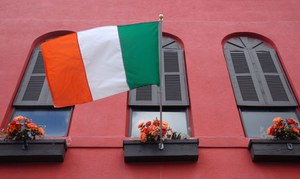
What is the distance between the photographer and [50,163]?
6285mm

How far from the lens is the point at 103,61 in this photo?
20.7ft

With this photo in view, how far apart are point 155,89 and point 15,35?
3404 millimetres

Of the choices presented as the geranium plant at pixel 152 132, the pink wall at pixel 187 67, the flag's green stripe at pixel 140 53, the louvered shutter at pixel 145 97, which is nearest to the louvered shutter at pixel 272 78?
the pink wall at pixel 187 67

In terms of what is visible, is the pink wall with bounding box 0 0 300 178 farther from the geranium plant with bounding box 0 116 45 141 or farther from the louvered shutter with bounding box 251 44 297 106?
the geranium plant with bounding box 0 116 45 141

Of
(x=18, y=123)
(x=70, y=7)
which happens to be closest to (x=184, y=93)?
(x=18, y=123)

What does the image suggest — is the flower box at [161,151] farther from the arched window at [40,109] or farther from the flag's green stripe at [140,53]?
the arched window at [40,109]

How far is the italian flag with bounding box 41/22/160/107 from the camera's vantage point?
6.09m

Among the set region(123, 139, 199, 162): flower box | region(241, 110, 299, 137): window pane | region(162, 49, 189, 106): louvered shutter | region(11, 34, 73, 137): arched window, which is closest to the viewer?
region(123, 139, 199, 162): flower box

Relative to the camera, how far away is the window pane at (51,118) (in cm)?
725

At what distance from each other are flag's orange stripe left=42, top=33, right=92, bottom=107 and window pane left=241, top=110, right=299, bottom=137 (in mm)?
2982

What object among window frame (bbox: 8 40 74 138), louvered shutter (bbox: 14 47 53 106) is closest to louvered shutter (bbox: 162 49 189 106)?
window frame (bbox: 8 40 74 138)

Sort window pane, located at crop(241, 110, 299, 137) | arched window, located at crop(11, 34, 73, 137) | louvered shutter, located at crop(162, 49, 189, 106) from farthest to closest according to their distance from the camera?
louvered shutter, located at crop(162, 49, 189, 106)
arched window, located at crop(11, 34, 73, 137)
window pane, located at crop(241, 110, 299, 137)

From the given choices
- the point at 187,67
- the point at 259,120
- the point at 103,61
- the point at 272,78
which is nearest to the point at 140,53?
the point at 103,61

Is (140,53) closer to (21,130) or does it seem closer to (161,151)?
(161,151)
